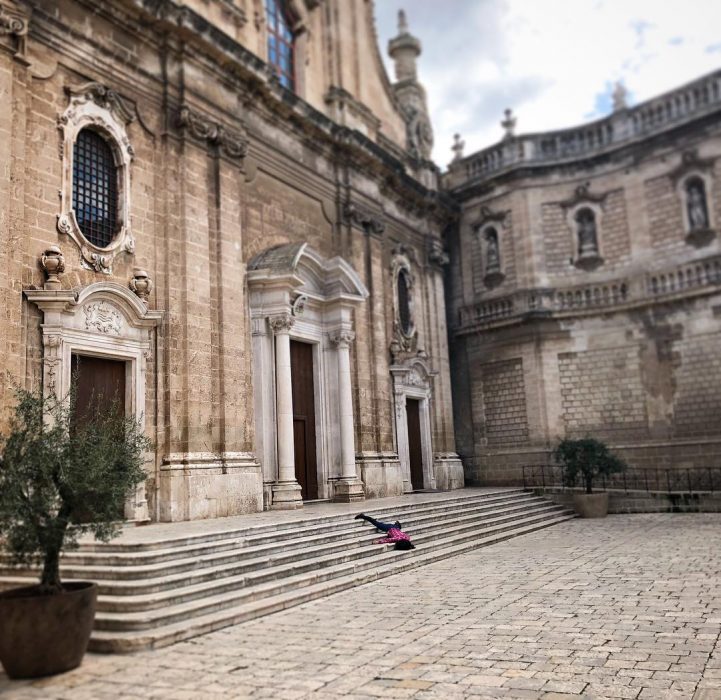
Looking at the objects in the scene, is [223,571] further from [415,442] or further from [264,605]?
[415,442]

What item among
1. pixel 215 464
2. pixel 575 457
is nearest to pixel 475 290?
pixel 575 457

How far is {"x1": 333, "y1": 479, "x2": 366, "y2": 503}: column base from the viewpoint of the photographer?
1688cm

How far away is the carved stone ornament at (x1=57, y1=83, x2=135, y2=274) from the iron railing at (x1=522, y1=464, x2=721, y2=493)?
43.2ft

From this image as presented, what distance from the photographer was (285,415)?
615 inches

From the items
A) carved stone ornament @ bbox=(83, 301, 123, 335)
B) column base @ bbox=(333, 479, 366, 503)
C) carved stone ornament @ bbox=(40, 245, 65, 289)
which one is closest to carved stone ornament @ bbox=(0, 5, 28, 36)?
carved stone ornament @ bbox=(40, 245, 65, 289)

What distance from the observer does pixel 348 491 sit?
16906mm

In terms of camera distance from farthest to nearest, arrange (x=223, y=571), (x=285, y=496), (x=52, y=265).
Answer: (x=285, y=496), (x=52, y=265), (x=223, y=571)

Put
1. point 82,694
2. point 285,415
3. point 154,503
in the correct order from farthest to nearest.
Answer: point 285,415 < point 154,503 < point 82,694

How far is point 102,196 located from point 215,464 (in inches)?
202

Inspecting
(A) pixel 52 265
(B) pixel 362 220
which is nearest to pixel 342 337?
(B) pixel 362 220

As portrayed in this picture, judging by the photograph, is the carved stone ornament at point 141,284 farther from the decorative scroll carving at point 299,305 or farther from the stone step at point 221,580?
the stone step at point 221,580

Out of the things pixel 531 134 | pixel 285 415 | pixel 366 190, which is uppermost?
pixel 531 134

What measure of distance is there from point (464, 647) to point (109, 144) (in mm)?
10670

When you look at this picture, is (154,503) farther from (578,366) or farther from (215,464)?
(578,366)
